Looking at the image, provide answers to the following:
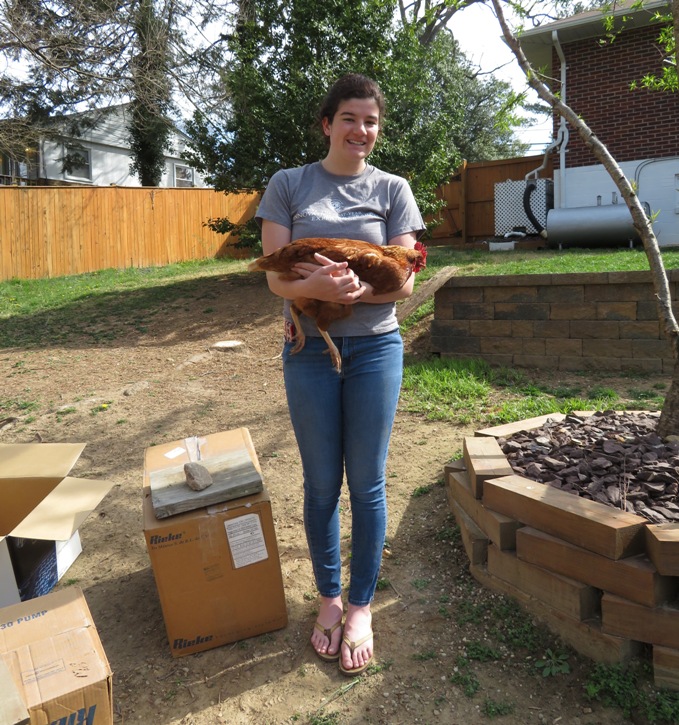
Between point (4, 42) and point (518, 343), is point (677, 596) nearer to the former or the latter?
point (518, 343)

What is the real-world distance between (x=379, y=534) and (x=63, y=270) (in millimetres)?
14494

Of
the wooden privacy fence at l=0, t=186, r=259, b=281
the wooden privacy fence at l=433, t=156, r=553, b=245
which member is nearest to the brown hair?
the wooden privacy fence at l=433, t=156, r=553, b=245

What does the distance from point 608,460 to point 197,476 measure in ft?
5.65

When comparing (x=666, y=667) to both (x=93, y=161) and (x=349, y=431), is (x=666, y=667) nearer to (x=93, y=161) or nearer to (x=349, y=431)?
(x=349, y=431)

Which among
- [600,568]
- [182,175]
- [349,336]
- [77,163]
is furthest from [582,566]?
[182,175]

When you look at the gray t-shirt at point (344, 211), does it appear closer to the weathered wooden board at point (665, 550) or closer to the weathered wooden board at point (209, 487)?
the weathered wooden board at point (209, 487)

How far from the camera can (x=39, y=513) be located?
2.50 meters

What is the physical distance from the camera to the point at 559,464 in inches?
103

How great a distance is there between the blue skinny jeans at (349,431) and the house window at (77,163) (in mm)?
22206

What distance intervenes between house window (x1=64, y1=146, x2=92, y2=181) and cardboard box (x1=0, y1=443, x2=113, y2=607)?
69.2 feet

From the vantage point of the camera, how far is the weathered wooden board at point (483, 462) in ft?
8.52

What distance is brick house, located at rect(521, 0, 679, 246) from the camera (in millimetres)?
11695

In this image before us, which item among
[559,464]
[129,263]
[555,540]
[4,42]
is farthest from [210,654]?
[129,263]

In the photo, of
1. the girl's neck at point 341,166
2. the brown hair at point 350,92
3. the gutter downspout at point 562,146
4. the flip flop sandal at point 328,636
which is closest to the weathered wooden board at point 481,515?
the flip flop sandal at point 328,636
